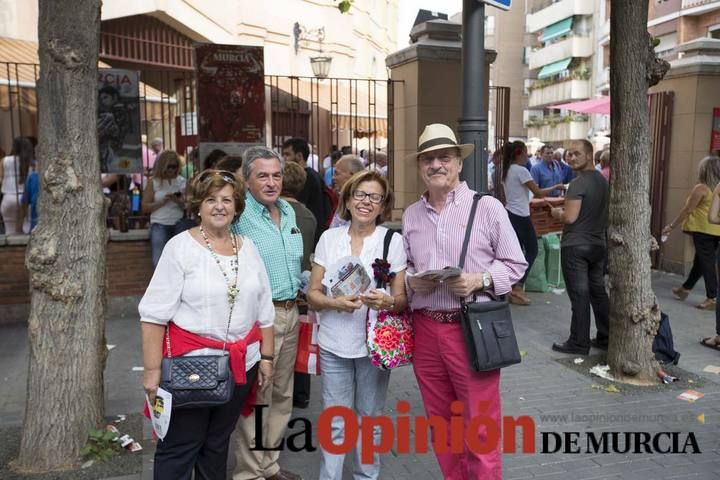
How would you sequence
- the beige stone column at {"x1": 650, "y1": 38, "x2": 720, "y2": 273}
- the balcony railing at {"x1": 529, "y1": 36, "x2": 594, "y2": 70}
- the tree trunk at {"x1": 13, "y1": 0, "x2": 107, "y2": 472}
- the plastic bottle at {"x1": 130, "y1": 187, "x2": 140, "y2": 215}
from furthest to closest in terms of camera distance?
the balcony railing at {"x1": 529, "y1": 36, "x2": 594, "y2": 70}, the beige stone column at {"x1": 650, "y1": 38, "x2": 720, "y2": 273}, the plastic bottle at {"x1": 130, "y1": 187, "x2": 140, "y2": 215}, the tree trunk at {"x1": 13, "y1": 0, "x2": 107, "y2": 472}

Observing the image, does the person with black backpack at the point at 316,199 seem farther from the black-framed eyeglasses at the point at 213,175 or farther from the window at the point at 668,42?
the window at the point at 668,42

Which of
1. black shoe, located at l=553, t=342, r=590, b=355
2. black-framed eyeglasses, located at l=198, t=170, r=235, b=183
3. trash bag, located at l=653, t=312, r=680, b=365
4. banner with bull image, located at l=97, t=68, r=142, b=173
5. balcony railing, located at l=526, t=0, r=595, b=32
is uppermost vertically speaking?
balcony railing, located at l=526, t=0, r=595, b=32

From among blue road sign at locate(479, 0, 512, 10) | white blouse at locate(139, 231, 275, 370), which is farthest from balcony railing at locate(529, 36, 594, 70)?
white blouse at locate(139, 231, 275, 370)

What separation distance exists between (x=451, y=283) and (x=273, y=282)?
103 cm

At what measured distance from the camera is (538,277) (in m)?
8.84

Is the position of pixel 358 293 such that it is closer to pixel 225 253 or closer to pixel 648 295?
pixel 225 253

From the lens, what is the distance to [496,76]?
5900cm

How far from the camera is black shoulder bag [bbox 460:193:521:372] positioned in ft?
10.4

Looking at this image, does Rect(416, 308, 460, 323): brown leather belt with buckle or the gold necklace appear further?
Rect(416, 308, 460, 323): brown leather belt with buckle

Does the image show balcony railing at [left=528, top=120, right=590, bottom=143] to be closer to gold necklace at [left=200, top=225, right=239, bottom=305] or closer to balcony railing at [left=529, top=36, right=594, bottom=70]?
balcony railing at [left=529, top=36, right=594, bottom=70]

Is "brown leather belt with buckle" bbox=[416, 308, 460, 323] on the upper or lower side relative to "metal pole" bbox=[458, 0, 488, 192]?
lower

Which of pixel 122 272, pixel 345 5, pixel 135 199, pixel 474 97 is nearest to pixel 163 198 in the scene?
pixel 122 272

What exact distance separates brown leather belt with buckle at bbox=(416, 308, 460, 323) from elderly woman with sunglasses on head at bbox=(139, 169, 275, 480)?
0.85m

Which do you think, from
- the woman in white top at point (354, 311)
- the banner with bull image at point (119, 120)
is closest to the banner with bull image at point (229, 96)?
the banner with bull image at point (119, 120)
